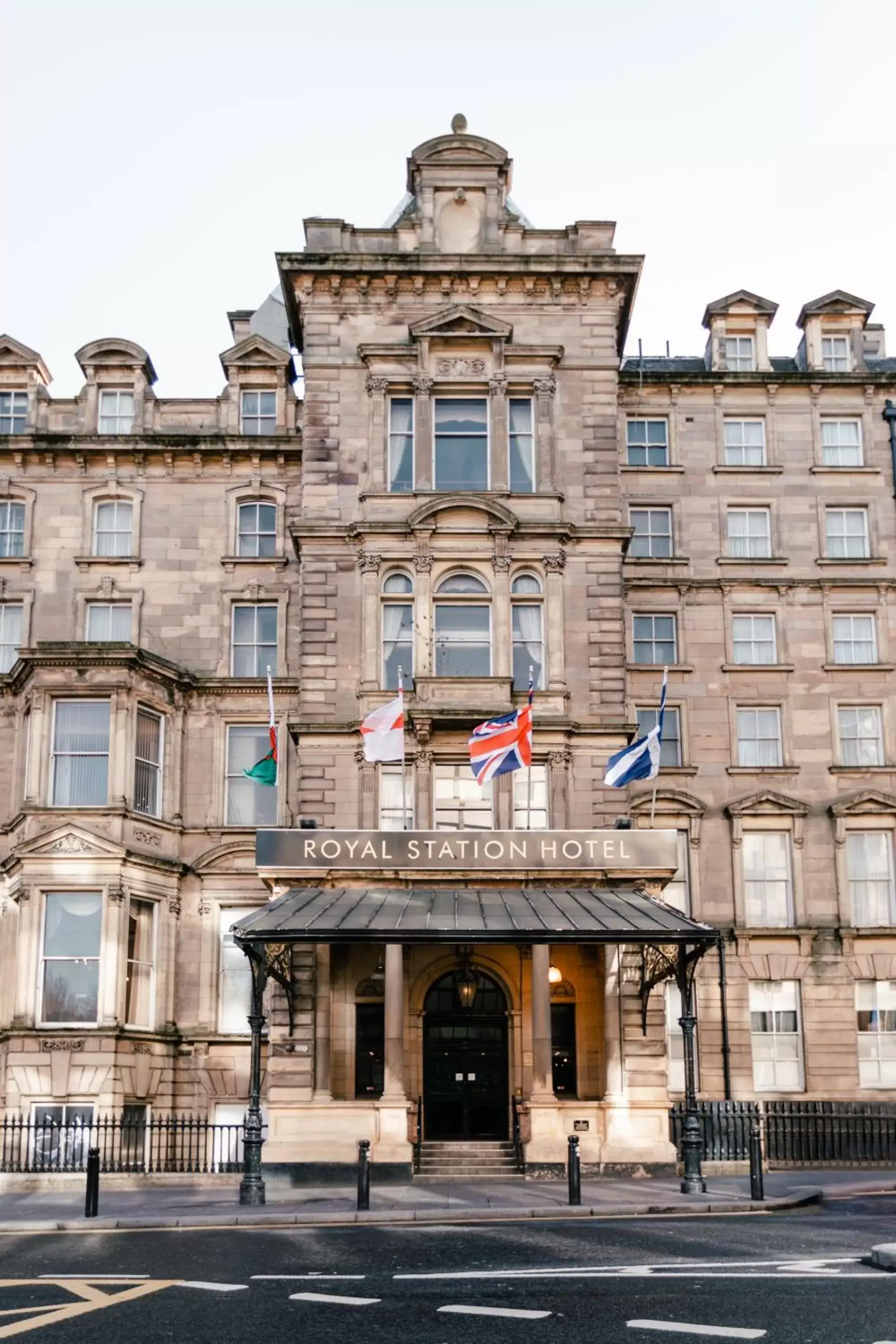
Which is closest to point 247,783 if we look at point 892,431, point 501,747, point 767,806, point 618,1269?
point 501,747

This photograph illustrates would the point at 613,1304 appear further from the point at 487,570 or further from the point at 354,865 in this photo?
the point at 487,570

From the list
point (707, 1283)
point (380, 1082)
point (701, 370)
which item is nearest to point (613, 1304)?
point (707, 1283)

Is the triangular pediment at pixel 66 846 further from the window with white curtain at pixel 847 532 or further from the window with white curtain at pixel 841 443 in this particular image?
the window with white curtain at pixel 841 443

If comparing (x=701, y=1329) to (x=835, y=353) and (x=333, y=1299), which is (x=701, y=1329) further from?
(x=835, y=353)

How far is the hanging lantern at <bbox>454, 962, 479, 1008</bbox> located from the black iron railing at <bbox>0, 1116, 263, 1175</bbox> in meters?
5.38

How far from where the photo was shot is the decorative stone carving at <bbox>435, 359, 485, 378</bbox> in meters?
36.2

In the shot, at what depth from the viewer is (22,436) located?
38.9 metres

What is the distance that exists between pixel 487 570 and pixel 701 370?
400 inches

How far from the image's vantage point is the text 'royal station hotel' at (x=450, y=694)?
1233 inches


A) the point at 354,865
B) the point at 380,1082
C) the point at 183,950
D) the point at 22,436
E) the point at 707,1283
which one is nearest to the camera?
the point at 707,1283

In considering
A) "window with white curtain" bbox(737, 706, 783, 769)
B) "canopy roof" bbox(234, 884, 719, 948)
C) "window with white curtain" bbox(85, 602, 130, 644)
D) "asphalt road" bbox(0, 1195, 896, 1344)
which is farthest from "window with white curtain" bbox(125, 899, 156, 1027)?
"window with white curtain" bbox(737, 706, 783, 769)

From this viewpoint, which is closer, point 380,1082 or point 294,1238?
point 294,1238

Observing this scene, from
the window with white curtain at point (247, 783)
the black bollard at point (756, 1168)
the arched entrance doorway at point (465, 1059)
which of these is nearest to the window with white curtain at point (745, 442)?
the window with white curtain at point (247, 783)

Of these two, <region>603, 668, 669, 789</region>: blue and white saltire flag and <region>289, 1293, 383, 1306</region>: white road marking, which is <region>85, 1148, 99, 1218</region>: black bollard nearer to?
<region>289, 1293, 383, 1306</region>: white road marking
